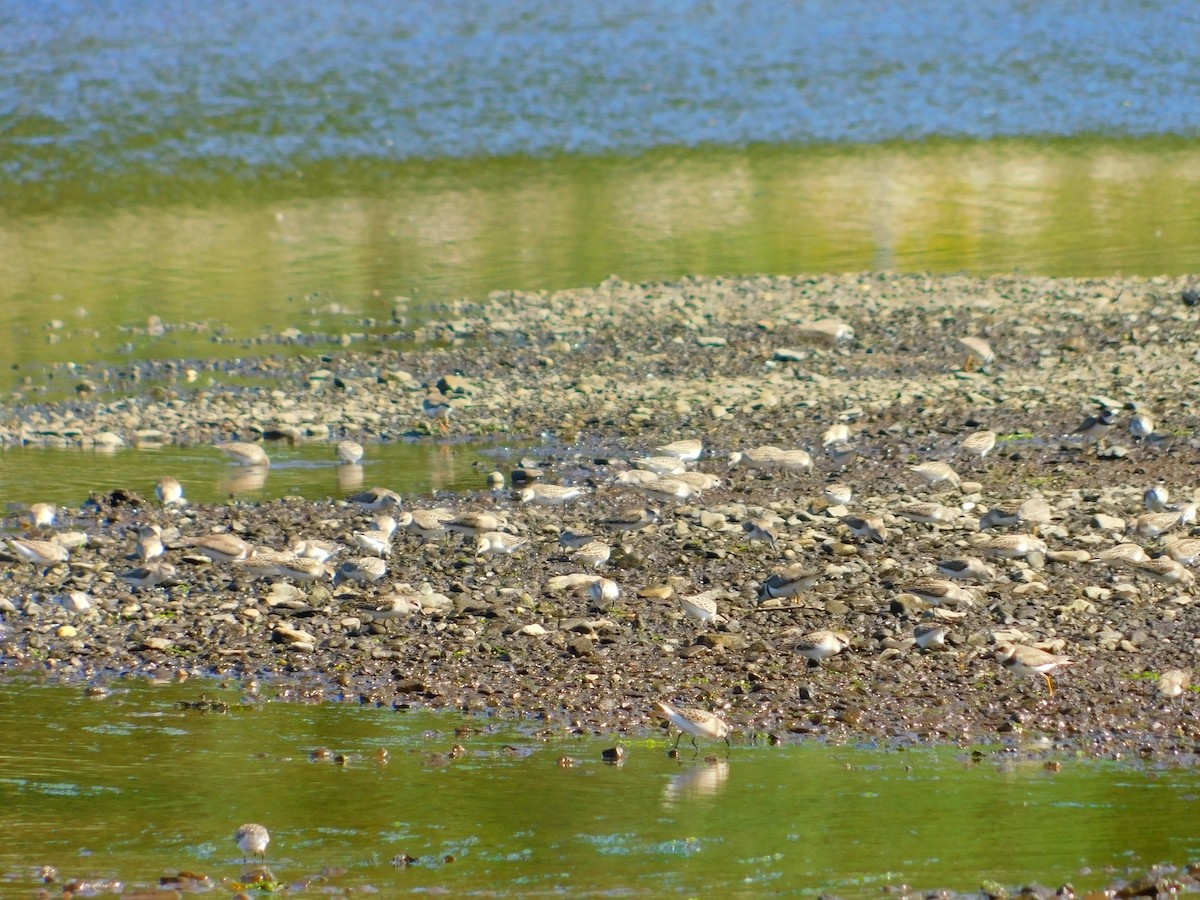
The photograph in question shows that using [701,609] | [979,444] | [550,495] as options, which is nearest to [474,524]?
[550,495]

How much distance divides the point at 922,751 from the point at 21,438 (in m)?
10.8

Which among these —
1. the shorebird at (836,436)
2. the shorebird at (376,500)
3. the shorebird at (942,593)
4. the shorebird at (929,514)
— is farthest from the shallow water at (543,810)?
the shorebird at (836,436)

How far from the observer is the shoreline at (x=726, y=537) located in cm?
851

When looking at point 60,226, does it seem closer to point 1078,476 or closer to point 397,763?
point 1078,476

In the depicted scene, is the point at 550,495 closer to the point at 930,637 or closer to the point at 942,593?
the point at 942,593

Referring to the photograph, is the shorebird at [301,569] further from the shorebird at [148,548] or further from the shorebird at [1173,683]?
the shorebird at [1173,683]

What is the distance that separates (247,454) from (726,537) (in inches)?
200

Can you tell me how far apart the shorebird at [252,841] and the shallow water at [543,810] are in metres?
0.06

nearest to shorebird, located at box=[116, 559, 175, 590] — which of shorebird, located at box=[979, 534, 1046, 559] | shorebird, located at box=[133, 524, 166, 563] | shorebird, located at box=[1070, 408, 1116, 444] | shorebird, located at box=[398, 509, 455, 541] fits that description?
shorebird, located at box=[133, 524, 166, 563]

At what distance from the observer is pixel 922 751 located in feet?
25.1

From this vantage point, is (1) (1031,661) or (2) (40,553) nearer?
(1) (1031,661)

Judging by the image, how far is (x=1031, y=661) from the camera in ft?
27.5

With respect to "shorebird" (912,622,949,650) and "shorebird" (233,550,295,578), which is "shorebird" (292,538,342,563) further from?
"shorebird" (912,622,949,650)

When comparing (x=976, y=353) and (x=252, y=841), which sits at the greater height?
(x=976, y=353)
